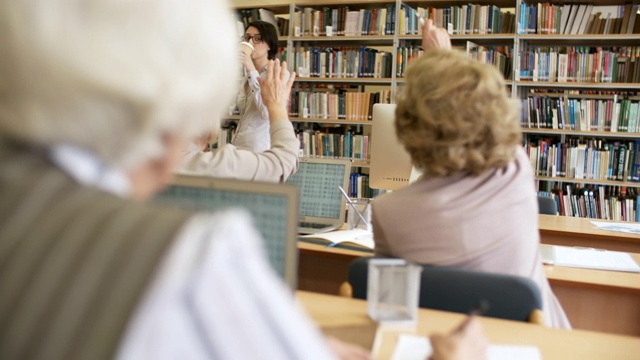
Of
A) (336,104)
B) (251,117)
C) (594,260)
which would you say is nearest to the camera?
(594,260)

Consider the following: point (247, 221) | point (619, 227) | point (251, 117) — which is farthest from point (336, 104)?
point (247, 221)

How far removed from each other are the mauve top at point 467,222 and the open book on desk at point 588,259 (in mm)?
568

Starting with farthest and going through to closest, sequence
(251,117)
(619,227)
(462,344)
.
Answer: (251,117)
(619,227)
(462,344)

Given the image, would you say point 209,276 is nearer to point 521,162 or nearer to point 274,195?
point 274,195

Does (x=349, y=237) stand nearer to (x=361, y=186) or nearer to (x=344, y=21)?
(x=361, y=186)

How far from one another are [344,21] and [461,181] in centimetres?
424

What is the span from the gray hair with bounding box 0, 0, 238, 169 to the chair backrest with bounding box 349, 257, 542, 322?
1018 mm

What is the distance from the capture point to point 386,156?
2.99m

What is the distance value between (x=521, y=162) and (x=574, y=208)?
3767 millimetres

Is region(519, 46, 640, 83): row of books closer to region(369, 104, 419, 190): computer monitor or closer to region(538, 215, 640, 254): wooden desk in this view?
region(538, 215, 640, 254): wooden desk

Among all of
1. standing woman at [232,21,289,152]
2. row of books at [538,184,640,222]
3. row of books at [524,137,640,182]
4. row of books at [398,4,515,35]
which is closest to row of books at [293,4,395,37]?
row of books at [398,4,515,35]

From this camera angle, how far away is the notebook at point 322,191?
9.46 ft

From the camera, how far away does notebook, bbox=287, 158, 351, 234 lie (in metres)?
2.88

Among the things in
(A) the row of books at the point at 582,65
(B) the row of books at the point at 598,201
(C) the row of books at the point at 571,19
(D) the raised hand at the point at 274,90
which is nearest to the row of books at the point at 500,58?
(A) the row of books at the point at 582,65
